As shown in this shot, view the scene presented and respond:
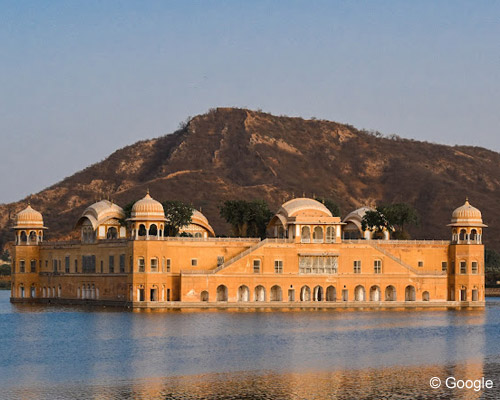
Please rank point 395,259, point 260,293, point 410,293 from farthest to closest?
point 410,293 → point 395,259 → point 260,293

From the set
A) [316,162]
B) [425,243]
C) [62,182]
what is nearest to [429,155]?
[316,162]

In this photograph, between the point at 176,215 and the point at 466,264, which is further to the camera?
the point at 176,215

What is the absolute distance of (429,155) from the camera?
18762cm

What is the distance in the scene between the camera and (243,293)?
78812 mm

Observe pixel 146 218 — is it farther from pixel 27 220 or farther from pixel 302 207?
pixel 27 220

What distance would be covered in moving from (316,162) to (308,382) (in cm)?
13731

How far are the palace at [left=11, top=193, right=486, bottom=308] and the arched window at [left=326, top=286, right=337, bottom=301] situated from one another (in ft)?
0.29

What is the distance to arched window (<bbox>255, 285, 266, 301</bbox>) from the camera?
7894cm

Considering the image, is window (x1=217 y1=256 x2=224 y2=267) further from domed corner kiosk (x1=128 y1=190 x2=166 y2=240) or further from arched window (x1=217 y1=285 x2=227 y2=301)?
domed corner kiosk (x1=128 y1=190 x2=166 y2=240)

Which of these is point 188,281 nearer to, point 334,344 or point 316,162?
point 334,344

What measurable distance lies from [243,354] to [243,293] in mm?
29564

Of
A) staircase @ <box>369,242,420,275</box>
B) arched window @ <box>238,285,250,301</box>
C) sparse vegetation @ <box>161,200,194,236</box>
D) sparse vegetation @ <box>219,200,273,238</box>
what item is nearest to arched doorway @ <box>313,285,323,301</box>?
staircase @ <box>369,242,420,275</box>

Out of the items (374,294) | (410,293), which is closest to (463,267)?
(410,293)

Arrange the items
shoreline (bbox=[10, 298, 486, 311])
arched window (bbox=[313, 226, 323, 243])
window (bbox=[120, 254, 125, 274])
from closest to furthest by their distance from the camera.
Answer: shoreline (bbox=[10, 298, 486, 311]), window (bbox=[120, 254, 125, 274]), arched window (bbox=[313, 226, 323, 243])
